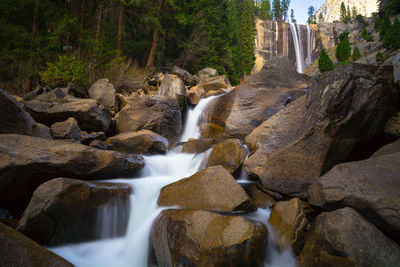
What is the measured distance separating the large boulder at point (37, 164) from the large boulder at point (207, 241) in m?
2.01

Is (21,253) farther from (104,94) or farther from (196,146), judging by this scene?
(104,94)

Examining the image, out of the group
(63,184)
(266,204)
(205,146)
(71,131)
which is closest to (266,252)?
(266,204)

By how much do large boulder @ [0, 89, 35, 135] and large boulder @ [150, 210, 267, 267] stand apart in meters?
3.91

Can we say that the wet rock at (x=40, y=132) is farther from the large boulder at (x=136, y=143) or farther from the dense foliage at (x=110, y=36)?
the dense foliage at (x=110, y=36)

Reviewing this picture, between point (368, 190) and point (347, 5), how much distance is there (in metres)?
174

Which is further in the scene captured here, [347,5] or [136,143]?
[347,5]

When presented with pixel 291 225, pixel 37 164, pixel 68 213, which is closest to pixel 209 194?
pixel 291 225

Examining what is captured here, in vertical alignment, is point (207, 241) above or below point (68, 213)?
below

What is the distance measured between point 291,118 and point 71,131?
5839mm

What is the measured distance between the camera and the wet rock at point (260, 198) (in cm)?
461

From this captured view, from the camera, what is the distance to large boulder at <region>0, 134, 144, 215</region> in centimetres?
384

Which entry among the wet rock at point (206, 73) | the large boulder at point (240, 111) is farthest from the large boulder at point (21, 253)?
the wet rock at point (206, 73)

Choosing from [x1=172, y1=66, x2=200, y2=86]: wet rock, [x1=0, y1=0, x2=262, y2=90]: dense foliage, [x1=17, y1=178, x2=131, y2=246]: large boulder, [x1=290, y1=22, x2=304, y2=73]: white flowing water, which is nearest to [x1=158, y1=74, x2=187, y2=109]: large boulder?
[x1=0, y1=0, x2=262, y2=90]: dense foliage

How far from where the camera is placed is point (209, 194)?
4.16 metres
